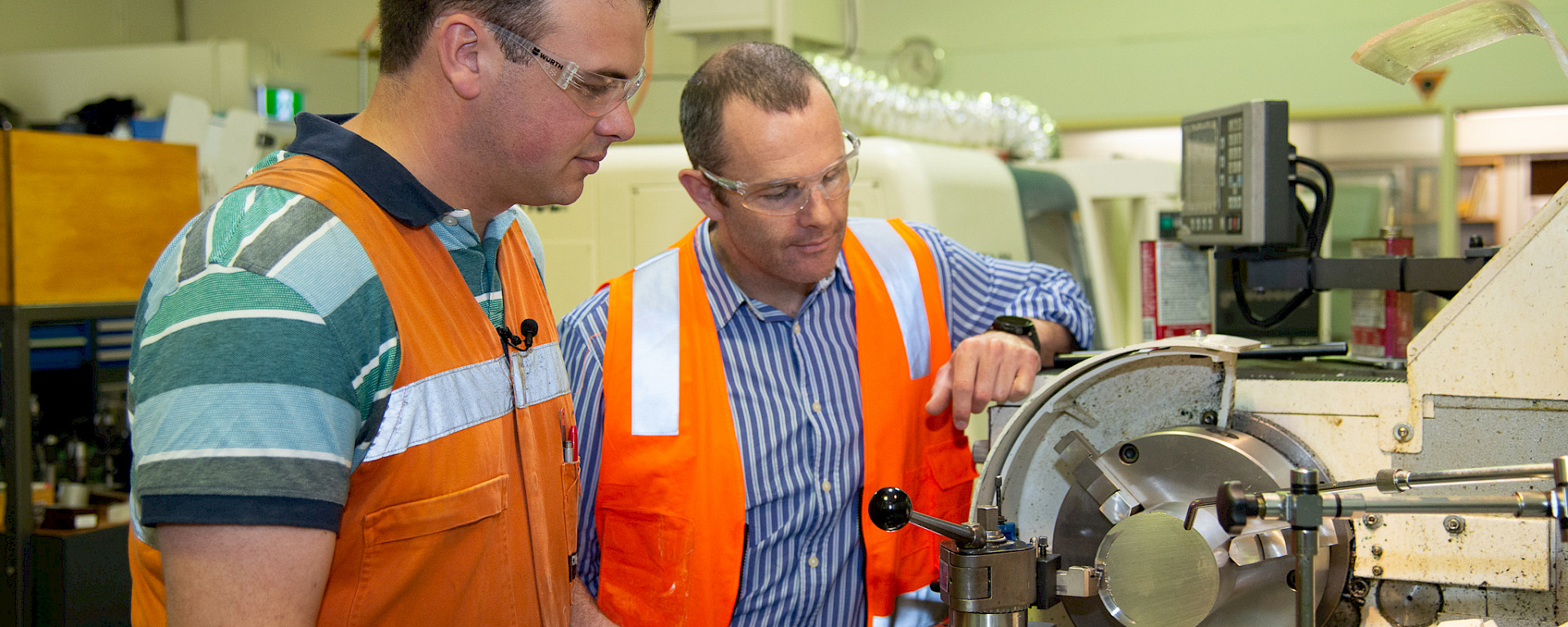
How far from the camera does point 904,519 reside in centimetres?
92

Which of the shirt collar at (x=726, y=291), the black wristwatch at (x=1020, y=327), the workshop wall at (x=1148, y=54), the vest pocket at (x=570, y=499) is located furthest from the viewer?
the workshop wall at (x=1148, y=54)

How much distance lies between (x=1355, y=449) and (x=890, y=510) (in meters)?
0.46

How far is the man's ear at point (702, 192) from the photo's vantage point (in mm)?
1513

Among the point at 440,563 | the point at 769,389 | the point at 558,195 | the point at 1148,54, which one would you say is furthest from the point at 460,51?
the point at 1148,54

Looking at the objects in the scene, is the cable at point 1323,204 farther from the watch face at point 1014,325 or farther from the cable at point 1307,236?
the watch face at point 1014,325

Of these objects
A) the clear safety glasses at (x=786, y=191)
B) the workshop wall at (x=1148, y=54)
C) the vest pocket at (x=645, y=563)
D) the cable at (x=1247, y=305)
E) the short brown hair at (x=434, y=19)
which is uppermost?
the workshop wall at (x=1148, y=54)

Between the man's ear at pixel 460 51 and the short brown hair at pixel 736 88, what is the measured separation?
55cm

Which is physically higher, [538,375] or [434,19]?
[434,19]

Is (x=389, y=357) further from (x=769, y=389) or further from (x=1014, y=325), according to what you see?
(x=1014, y=325)

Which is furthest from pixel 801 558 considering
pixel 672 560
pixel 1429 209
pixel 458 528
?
pixel 1429 209

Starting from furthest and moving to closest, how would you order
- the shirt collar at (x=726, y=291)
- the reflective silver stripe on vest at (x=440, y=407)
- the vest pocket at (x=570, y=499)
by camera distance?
1. the shirt collar at (x=726, y=291)
2. the vest pocket at (x=570, y=499)
3. the reflective silver stripe on vest at (x=440, y=407)

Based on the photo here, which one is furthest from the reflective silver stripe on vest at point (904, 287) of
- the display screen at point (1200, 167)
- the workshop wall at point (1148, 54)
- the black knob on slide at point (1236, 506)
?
Answer: the workshop wall at point (1148, 54)

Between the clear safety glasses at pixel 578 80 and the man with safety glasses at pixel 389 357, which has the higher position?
the clear safety glasses at pixel 578 80

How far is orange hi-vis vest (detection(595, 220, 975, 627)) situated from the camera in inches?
53.9
